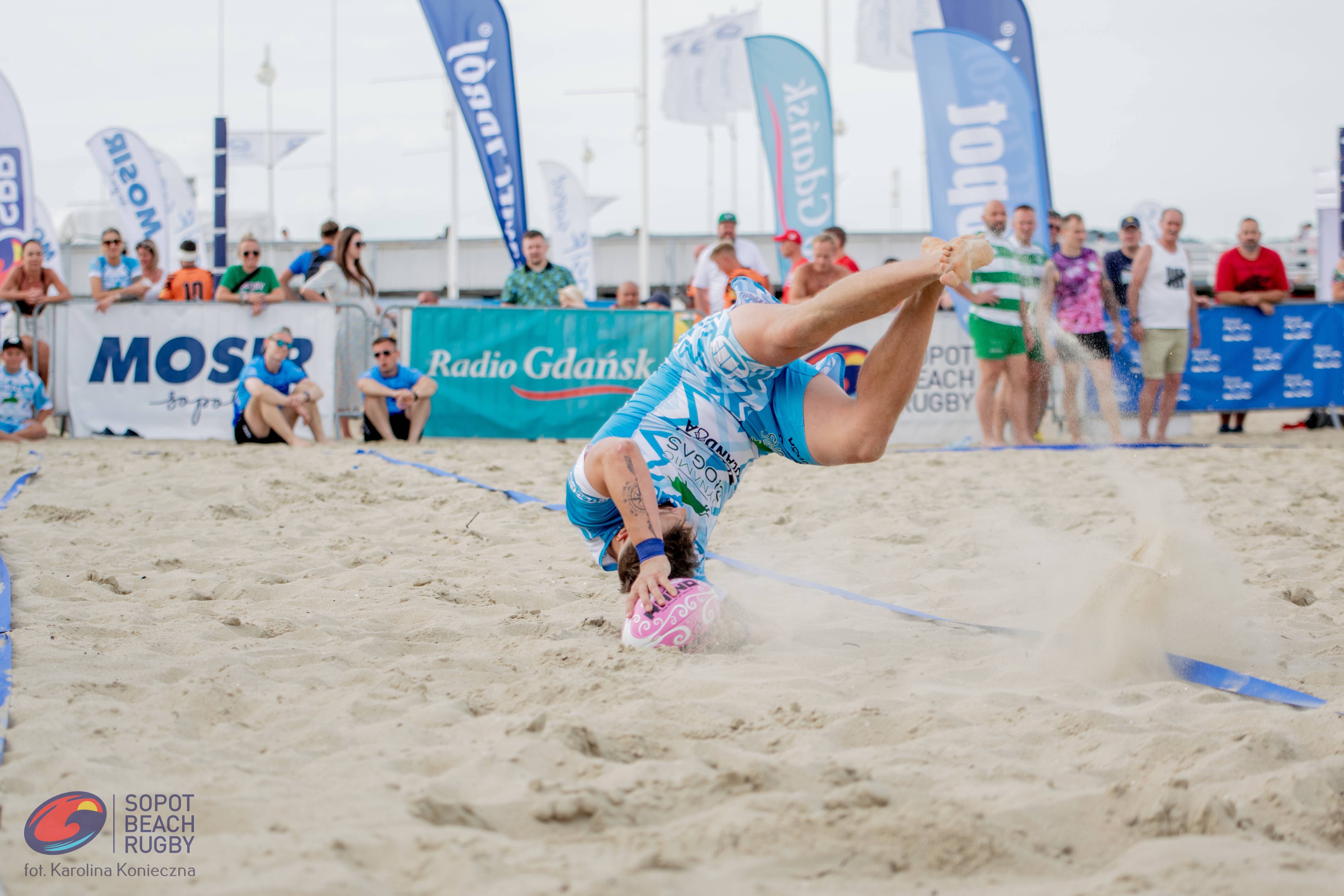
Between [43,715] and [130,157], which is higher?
[130,157]

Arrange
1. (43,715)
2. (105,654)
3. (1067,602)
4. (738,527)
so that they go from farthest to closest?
(738,527)
(1067,602)
(105,654)
(43,715)

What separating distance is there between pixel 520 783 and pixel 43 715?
44.2 inches

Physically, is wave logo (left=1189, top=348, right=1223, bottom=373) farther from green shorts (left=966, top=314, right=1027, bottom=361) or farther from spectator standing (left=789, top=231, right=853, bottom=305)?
spectator standing (left=789, top=231, right=853, bottom=305)

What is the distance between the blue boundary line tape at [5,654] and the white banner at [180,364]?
200 inches

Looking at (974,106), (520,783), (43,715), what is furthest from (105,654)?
(974,106)

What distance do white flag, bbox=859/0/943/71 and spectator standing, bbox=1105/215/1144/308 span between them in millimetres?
9439

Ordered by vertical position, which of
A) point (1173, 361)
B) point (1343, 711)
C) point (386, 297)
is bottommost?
point (1343, 711)

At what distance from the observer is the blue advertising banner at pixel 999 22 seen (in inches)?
405

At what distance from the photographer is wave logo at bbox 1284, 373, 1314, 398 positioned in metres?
9.73

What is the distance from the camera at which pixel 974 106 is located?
29.6 feet

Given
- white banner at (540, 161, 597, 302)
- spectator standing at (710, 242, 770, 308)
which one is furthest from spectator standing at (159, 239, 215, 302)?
white banner at (540, 161, 597, 302)

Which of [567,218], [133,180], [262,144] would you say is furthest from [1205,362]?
[262,144]

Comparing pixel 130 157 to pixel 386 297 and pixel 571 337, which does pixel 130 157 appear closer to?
pixel 571 337

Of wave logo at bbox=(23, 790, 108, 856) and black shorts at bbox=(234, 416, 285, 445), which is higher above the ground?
black shorts at bbox=(234, 416, 285, 445)
